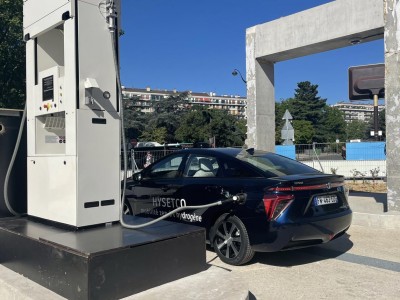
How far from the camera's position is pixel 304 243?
5004 millimetres

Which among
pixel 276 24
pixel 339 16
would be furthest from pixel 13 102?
pixel 339 16

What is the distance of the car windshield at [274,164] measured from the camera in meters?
5.45

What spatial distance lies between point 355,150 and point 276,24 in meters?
13.2

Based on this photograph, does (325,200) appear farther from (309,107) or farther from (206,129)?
(309,107)

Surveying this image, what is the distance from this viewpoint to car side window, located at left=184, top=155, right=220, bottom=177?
5.85 metres

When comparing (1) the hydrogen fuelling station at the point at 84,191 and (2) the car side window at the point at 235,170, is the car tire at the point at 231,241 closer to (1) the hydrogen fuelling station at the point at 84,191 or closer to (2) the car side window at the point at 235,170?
(2) the car side window at the point at 235,170

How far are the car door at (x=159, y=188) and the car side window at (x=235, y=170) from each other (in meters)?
0.82

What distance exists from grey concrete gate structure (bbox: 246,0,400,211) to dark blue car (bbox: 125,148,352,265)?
9.55 feet

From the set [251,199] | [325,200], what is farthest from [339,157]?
[251,199]

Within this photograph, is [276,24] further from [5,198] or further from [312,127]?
[312,127]

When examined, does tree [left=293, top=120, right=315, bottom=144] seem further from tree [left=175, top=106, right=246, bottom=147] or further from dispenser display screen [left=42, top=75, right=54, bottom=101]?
dispenser display screen [left=42, top=75, right=54, bottom=101]

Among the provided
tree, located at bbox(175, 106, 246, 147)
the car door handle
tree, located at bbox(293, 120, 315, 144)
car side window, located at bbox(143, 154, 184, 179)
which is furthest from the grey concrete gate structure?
tree, located at bbox(293, 120, 315, 144)

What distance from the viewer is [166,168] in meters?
6.66

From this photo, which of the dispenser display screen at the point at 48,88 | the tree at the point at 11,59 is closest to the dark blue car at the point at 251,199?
the dispenser display screen at the point at 48,88
